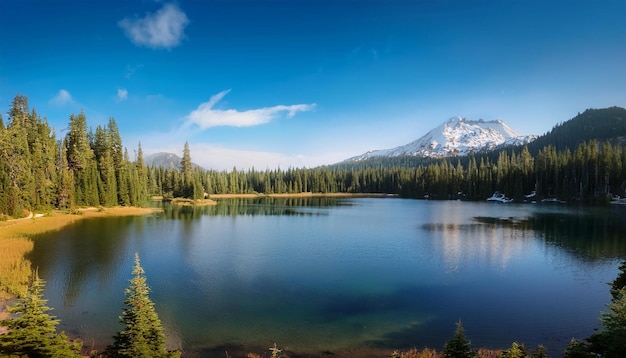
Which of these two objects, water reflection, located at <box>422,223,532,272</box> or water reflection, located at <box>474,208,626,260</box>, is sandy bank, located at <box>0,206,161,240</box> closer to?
water reflection, located at <box>422,223,532,272</box>

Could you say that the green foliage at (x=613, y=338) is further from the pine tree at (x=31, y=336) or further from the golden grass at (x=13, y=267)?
the golden grass at (x=13, y=267)

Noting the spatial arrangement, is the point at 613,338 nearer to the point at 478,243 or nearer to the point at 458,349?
the point at 458,349

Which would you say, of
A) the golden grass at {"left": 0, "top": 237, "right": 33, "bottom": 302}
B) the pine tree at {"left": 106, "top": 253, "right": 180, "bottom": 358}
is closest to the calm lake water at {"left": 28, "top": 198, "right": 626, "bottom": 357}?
the golden grass at {"left": 0, "top": 237, "right": 33, "bottom": 302}

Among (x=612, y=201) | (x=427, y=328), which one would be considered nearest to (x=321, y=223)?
(x=427, y=328)

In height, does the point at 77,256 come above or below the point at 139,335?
below

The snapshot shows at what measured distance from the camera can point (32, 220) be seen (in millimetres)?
57875

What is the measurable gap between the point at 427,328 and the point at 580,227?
180 ft

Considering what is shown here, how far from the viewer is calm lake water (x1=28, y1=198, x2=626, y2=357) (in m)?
19.1

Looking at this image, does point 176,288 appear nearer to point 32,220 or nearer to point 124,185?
point 32,220

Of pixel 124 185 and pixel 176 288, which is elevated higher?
pixel 124 185

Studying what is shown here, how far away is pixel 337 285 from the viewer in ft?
90.7

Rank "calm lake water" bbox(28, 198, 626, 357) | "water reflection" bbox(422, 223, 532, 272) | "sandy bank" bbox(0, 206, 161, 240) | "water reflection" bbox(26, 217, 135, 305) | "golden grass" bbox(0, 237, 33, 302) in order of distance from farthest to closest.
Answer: "sandy bank" bbox(0, 206, 161, 240), "water reflection" bbox(422, 223, 532, 272), "water reflection" bbox(26, 217, 135, 305), "golden grass" bbox(0, 237, 33, 302), "calm lake water" bbox(28, 198, 626, 357)

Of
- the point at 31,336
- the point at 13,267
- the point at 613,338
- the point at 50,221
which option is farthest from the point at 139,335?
the point at 50,221

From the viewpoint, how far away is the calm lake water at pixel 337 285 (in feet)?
62.5
